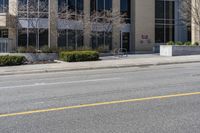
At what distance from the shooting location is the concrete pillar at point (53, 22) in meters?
39.8

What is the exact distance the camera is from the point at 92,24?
41.1 meters

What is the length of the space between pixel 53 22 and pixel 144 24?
12.5 m

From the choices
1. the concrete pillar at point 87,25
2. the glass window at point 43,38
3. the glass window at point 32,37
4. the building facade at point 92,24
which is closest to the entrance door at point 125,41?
the building facade at point 92,24

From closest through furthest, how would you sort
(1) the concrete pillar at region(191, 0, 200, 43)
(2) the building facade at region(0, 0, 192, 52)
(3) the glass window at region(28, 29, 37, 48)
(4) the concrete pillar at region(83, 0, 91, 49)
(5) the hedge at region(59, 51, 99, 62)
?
→ (5) the hedge at region(59, 51, 99, 62) → (2) the building facade at region(0, 0, 192, 52) → (4) the concrete pillar at region(83, 0, 91, 49) → (3) the glass window at region(28, 29, 37, 48) → (1) the concrete pillar at region(191, 0, 200, 43)

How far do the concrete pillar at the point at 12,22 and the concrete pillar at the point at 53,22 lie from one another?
11.8 ft

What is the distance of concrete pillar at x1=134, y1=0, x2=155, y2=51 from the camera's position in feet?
155

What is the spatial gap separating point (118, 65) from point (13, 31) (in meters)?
17.9

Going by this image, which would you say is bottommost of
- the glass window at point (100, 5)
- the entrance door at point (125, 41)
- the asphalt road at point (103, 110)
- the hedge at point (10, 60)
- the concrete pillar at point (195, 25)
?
the asphalt road at point (103, 110)

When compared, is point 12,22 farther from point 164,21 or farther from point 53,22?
point 164,21

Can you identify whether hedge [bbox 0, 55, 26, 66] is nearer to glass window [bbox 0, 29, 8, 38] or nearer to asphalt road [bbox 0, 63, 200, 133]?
glass window [bbox 0, 29, 8, 38]

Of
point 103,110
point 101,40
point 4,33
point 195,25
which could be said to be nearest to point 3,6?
point 4,33

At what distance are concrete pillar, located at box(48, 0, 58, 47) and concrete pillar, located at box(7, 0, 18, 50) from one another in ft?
11.8

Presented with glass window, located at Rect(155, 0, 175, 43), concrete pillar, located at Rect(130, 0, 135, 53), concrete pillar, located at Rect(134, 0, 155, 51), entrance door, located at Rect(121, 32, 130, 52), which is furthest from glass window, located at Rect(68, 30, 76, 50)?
glass window, located at Rect(155, 0, 175, 43)

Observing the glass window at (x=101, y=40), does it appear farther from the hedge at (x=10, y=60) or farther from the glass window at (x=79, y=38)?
the hedge at (x=10, y=60)
